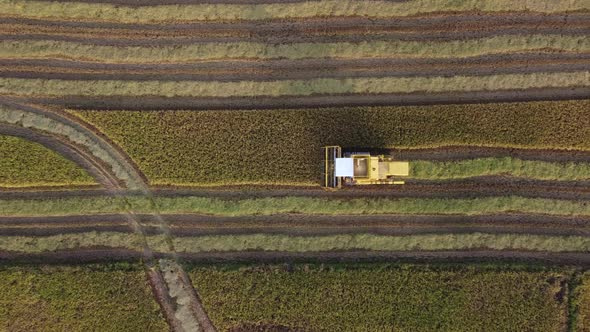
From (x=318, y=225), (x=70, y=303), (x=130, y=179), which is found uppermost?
(x=130, y=179)

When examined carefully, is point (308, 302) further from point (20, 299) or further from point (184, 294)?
point (20, 299)

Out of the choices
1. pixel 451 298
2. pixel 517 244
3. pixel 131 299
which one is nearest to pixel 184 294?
pixel 131 299

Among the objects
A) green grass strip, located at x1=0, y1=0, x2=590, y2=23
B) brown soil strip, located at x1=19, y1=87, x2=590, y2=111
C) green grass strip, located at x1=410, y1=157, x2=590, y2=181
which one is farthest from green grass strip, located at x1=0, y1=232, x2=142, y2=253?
green grass strip, located at x1=410, y1=157, x2=590, y2=181

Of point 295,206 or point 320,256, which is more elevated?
point 295,206

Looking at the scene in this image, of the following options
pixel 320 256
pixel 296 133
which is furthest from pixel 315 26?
pixel 320 256

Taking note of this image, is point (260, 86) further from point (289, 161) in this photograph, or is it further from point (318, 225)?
point (318, 225)

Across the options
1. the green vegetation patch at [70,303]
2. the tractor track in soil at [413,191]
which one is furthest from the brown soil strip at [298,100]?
the green vegetation patch at [70,303]

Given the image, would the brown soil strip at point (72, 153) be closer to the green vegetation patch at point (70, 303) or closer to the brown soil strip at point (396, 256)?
the green vegetation patch at point (70, 303)
